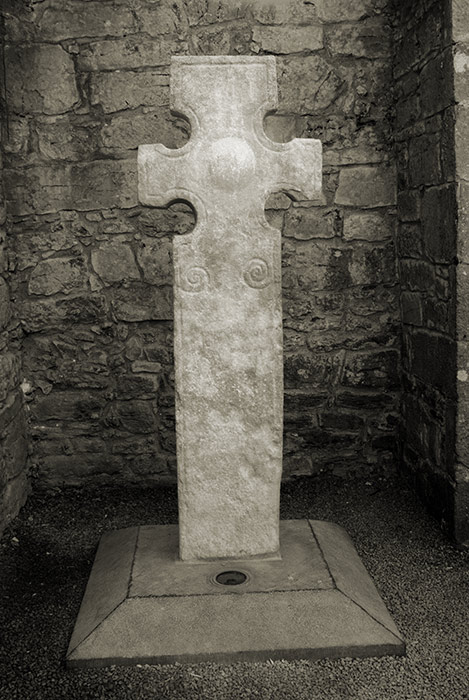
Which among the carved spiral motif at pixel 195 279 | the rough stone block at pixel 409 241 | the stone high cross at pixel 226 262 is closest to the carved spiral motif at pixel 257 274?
the stone high cross at pixel 226 262

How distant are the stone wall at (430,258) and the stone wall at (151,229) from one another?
0.51 ft

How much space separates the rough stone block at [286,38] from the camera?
377 cm

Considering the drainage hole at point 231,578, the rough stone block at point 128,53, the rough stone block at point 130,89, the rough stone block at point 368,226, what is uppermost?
the rough stone block at point 128,53

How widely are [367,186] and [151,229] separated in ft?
4.08

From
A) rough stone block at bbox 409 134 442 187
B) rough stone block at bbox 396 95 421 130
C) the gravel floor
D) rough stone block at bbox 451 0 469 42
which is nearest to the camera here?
the gravel floor

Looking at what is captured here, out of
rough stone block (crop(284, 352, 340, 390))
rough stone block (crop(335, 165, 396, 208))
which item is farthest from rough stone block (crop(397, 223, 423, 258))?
rough stone block (crop(284, 352, 340, 390))

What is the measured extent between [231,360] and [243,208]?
60 centimetres

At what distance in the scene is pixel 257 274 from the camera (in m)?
2.70

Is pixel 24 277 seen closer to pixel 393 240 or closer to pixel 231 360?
pixel 231 360

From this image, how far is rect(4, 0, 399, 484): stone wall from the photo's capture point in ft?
12.4

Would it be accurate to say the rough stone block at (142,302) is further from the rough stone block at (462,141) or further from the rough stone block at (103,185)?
the rough stone block at (462,141)

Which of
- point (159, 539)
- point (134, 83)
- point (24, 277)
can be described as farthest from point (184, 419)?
point (134, 83)

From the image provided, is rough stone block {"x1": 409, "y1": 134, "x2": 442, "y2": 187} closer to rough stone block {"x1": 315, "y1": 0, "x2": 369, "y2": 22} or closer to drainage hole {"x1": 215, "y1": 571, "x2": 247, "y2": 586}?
rough stone block {"x1": 315, "y1": 0, "x2": 369, "y2": 22}

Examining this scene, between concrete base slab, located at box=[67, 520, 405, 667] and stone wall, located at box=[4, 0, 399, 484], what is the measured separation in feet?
3.95
